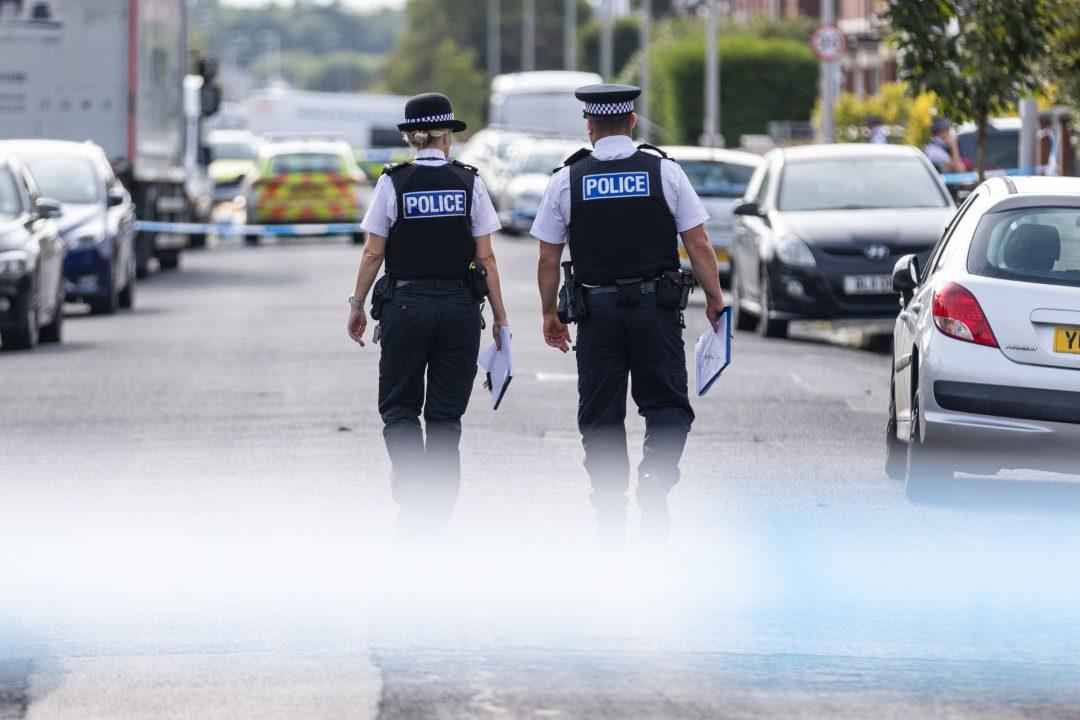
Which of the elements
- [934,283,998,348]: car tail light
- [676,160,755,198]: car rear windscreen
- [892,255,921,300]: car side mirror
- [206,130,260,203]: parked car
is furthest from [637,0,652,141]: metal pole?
[934,283,998,348]: car tail light

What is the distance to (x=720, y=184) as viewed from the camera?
82.9ft

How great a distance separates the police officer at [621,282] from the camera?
28.5ft

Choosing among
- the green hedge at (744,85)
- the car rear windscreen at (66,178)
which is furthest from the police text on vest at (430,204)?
the green hedge at (744,85)

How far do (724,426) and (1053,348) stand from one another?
13.1ft

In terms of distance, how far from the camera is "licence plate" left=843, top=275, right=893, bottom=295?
18.4 metres

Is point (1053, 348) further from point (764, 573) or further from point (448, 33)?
point (448, 33)

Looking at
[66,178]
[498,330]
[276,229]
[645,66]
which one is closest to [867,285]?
[66,178]

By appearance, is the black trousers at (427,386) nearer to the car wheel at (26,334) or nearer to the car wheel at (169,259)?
the car wheel at (26,334)

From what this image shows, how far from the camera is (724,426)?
13273mm

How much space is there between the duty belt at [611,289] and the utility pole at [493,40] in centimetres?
11209

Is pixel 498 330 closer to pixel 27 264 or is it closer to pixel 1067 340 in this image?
pixel 1067 340

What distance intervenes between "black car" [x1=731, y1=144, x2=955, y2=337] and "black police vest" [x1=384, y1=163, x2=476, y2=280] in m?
9.56

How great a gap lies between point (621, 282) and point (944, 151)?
Answer: 17.0m

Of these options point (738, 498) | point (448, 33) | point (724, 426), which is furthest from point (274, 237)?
point (448, 33)
